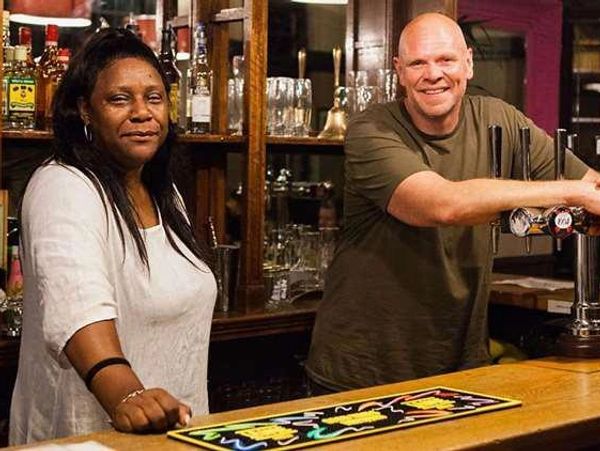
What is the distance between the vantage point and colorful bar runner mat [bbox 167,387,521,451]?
184cm

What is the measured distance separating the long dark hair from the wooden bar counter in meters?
0.50

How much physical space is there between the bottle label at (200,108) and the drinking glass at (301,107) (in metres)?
0.39

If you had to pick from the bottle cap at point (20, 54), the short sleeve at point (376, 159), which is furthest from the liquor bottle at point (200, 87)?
the short sleeve at point (376, 159)

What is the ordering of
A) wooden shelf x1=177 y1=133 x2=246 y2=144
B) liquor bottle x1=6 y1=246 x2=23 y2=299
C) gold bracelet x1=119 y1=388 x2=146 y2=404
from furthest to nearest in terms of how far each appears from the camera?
wooden shelf x1=177 y1=133 x2=246 y2=144, liquor bottle x1=6 y1=246 x2=23 y2=299, gold bracelet x1=119 y1=388 x2=146 y2=404

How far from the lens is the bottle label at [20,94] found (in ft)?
10.8

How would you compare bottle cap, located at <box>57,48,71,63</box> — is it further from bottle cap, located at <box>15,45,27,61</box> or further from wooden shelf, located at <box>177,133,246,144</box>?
wooden shelf, located at <box>177,133,246,144</box>

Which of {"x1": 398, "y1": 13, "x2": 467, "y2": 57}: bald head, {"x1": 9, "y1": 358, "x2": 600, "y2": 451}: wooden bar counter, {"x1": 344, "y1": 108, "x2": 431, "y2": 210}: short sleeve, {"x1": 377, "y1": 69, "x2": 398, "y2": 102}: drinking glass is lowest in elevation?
Result: {"x1": 9, "y1": 358, "x2": 600, "y2": 451}: wooden bar counter

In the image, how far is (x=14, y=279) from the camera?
3.37 metres

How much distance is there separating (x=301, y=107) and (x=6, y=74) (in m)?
1.11

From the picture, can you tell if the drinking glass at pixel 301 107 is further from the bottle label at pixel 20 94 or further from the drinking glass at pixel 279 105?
the bottle label at pixel 20 94

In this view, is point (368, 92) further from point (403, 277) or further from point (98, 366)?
point (98, 366)

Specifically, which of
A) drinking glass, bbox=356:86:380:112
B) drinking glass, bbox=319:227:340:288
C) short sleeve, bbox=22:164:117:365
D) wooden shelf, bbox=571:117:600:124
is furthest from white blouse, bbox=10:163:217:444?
wooden shelf, bbox=571:117:600:124

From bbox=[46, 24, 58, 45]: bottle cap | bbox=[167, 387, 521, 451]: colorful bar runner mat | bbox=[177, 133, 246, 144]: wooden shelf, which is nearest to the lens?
bbox=[167, 387, 521, 451]: colorful bar runner mat

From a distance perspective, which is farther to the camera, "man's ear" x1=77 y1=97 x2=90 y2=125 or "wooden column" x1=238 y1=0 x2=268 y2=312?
"wooden column" x1=238 y1=0 x2=268 y2=312
